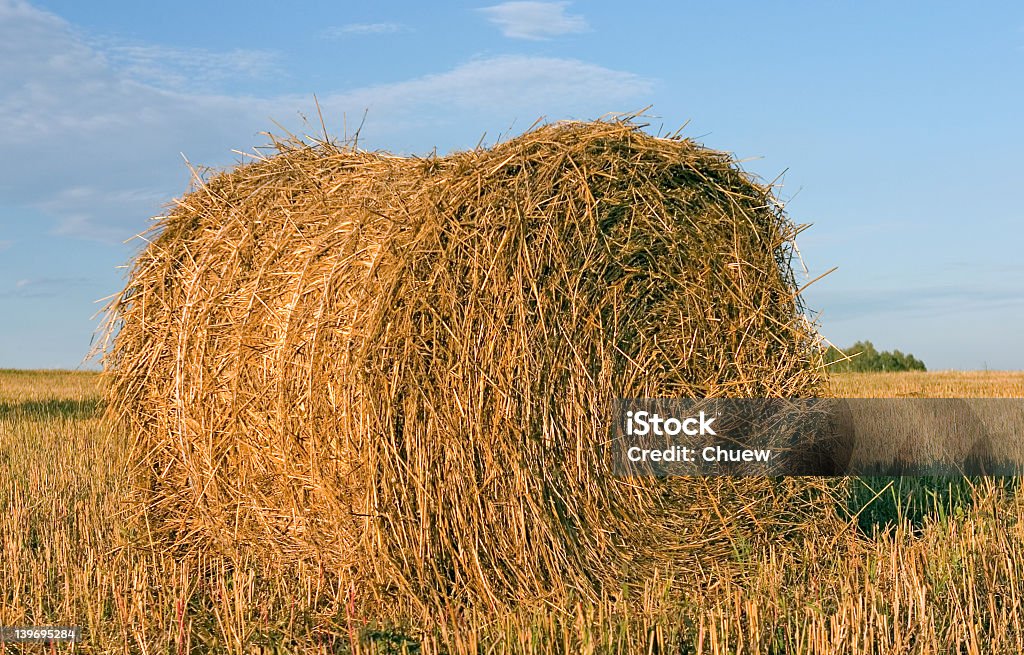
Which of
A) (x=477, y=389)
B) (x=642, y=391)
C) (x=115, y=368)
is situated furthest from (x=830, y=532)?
(x=115, y=368)

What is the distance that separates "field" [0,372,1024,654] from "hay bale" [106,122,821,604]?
8.9 inches

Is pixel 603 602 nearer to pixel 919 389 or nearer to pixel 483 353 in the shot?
pixel 483 353

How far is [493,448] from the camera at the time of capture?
4309 mm

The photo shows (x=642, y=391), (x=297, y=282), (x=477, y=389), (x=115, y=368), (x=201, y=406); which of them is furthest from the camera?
(x=115, y=368)

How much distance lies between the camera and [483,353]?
430 centimetres

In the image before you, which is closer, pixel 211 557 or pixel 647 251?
pixel 647 251

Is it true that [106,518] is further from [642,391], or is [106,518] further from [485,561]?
[642,391]

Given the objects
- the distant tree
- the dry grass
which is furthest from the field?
the distant tree

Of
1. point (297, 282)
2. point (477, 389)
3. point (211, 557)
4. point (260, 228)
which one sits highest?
Answer: point (260, 228)

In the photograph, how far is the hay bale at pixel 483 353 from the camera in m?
4.30

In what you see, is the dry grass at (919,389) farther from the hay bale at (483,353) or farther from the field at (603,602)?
the hay bale at (483,353)

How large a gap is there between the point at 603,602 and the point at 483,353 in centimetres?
130

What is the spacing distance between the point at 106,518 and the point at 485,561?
11.0 ft

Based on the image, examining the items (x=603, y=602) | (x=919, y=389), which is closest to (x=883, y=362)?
(x=919, y=389)
